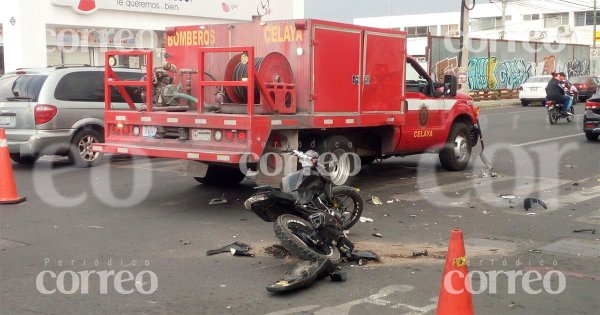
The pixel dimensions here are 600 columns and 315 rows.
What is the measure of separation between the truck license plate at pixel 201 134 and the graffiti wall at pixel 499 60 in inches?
1050

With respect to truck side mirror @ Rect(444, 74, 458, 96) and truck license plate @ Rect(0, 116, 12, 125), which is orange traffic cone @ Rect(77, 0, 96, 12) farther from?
truck side mirror @ Rect(444, 74, 458, 96)

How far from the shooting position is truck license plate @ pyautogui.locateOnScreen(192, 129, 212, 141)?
9.17 metres

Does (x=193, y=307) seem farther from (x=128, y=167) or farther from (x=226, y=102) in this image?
(x=128, y=167)

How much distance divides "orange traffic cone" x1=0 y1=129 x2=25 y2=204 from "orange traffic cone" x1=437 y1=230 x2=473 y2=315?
6.89 m

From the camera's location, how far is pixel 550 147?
635 inches

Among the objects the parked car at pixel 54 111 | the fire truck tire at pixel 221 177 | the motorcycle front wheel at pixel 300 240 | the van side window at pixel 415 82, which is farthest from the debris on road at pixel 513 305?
the parked car at pixel 54 111

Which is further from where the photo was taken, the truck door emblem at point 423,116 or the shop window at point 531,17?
the shop window at point 531,17

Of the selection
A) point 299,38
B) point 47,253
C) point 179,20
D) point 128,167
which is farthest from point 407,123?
point 179,20

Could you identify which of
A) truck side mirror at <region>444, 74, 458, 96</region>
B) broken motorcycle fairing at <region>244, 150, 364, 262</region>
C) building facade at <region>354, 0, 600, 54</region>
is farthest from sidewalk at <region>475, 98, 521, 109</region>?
building facade at <region>354, 0, 600, 54</region>

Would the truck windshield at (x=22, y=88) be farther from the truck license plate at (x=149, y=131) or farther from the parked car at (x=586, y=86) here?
the parked car at (x=586, y=86)

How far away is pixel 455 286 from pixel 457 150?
8393 mm

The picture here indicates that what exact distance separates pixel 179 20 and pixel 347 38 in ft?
66.9

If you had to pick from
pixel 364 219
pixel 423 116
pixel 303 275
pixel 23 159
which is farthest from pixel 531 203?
pixel 23 159

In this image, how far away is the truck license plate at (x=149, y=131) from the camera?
966cm
